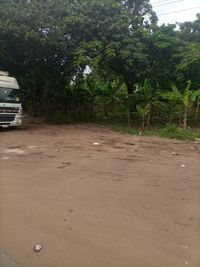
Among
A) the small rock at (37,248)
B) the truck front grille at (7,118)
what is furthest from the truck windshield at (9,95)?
the small rock at (37,248)

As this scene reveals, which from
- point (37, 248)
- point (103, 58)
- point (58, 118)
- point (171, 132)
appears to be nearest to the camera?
point (37, 248)

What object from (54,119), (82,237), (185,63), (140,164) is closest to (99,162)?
(140,164)

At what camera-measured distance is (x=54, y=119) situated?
1953cm

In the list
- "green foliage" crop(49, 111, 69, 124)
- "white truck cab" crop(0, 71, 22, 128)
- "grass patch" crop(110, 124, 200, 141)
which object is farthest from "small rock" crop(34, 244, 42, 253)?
"green foliage" crop(49, 111, 69, 124)

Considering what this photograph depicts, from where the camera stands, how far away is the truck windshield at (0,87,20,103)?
585 inches

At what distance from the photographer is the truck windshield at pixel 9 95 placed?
1487 centimetres

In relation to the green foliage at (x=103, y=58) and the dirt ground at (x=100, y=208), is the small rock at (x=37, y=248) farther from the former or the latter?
the green foliage at (x=103, y=58)

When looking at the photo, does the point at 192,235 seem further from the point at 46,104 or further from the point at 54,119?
the point at 46,104

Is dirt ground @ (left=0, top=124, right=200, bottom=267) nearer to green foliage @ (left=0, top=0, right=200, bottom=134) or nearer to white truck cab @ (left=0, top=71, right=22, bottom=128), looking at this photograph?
white truck cab @ (left=0, top=71, right=22, bottom=128)

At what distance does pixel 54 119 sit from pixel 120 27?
660cm

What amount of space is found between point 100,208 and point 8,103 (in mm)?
11037

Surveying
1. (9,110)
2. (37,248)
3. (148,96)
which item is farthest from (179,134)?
(37,248)

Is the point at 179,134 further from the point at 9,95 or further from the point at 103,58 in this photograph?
the point at 9,95

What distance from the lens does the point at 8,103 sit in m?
15.1
